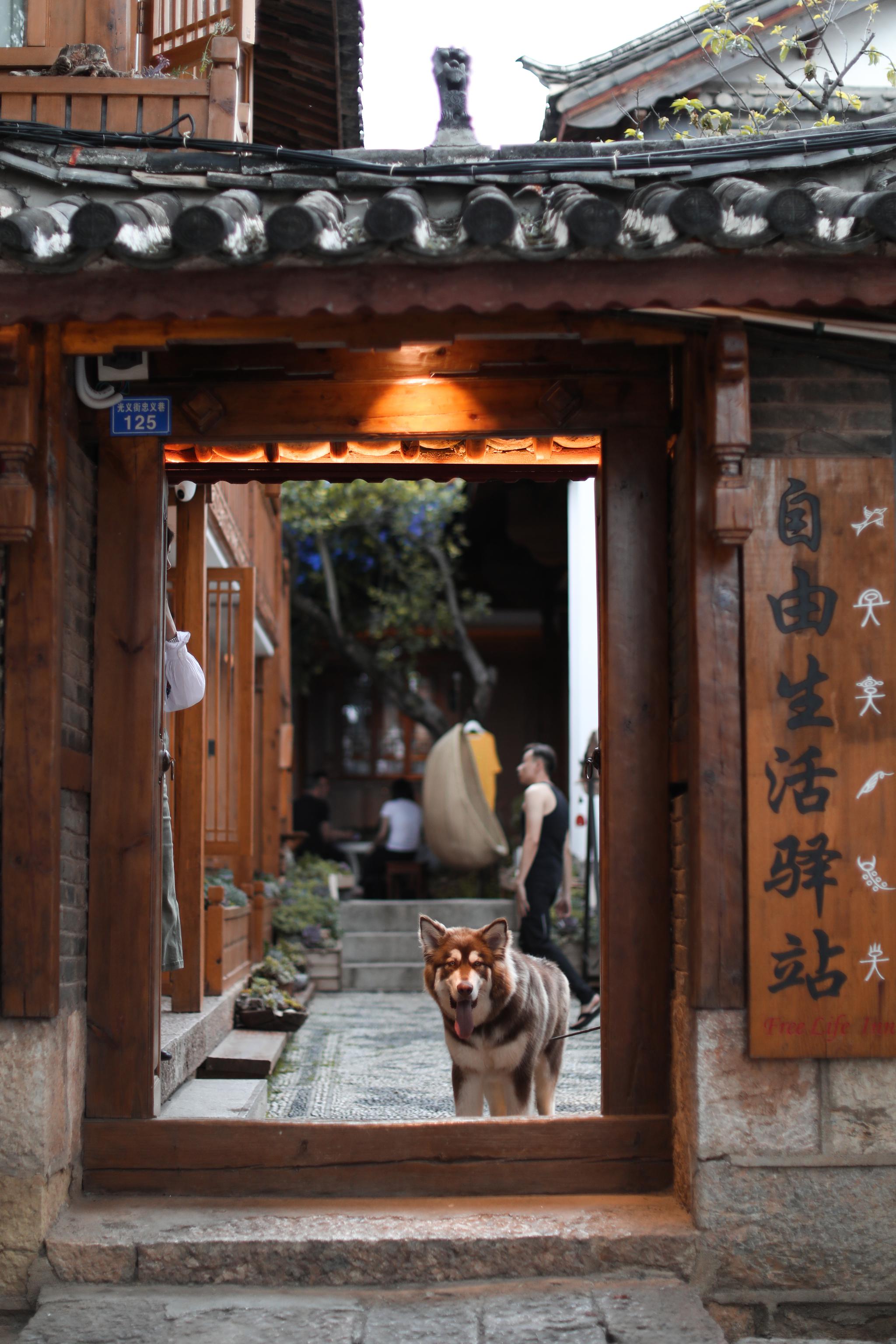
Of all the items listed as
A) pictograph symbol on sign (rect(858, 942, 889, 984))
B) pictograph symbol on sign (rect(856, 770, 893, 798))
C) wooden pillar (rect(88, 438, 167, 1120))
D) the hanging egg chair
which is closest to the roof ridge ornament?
wooden pillar (rect(88, 438, 167, 1120))

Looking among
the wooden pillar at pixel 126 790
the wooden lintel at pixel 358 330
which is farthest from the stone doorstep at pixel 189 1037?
the wooden lintel at pixel 358 330

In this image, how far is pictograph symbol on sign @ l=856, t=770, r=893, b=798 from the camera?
4.73 metres

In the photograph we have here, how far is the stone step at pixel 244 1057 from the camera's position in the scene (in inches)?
292

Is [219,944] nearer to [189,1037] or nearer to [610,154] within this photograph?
[189,1037]

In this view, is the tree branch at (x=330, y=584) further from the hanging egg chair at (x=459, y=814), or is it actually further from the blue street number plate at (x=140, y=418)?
the blue street number plate at (x=140, y=418)

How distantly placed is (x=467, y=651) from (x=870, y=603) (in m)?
14.1

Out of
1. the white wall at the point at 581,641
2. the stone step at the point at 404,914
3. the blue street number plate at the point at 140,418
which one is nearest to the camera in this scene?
the blue street number plate at the point at 140,418

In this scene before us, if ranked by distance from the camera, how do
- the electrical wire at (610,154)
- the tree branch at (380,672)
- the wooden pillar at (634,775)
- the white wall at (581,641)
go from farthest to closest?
the tree branch at (380,672)
the white wall at (581,641)
the wooden pillar at (634,775)
the electrical wire at (610,154)

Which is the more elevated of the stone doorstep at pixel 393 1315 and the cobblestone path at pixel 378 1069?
the stone doorstep at pixel 393 1315

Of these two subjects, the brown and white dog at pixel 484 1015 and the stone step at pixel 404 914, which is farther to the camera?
the stone step at pixel 404 914

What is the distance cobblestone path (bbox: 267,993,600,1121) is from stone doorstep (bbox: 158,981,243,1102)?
535 mm

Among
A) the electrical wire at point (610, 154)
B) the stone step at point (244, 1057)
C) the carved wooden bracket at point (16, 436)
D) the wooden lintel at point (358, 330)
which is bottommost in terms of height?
the stone step at point (244, 1057)

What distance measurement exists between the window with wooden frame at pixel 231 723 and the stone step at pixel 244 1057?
1.67 m

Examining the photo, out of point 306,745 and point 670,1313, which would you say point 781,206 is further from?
point 306,745
